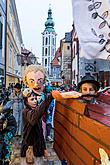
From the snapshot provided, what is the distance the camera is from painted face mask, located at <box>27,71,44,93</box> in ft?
12.7

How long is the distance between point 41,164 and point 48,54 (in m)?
130

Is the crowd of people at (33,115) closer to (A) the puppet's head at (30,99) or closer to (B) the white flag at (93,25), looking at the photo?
(A) the puppet's head at (30,99)

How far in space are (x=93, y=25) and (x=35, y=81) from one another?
4.53 feet

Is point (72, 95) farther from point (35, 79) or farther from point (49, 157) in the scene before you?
point (49, 157)

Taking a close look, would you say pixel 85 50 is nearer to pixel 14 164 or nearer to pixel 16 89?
pixel 14 164

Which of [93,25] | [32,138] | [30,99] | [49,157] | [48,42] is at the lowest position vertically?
[49,157]

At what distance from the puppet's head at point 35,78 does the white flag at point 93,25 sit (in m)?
1.24

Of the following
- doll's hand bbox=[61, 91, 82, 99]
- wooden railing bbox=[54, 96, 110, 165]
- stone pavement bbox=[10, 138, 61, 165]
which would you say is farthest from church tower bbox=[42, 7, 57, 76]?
doll's hand bbox=[61, 91, 82, 99]

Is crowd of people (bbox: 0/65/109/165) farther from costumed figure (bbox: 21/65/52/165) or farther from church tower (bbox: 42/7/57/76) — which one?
church tower (bbox: 42/7/57/76)

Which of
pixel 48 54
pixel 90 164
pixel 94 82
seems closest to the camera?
pixel 90 164

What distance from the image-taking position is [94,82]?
338 centimetres

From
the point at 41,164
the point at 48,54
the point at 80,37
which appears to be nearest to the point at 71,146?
the point at 41,164

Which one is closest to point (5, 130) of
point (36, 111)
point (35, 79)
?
point (36, 111)

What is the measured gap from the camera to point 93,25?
2.75 meters
